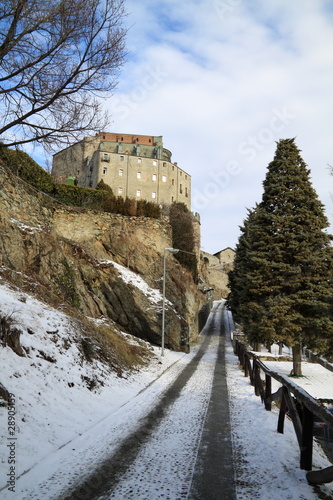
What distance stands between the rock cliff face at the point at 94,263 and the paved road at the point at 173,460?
8.30 meters

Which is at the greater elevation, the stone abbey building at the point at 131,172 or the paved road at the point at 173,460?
the stone abbey building at the point at 131,172

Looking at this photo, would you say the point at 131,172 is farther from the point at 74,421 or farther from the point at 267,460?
the point at 267,460

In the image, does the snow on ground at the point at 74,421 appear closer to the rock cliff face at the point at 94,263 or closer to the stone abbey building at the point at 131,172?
the rock cliff face at the point at 94,263

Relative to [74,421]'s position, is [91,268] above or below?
above

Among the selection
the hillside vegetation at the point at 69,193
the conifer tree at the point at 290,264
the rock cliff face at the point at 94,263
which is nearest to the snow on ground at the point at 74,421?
the rock cliff face at the point at 94,263

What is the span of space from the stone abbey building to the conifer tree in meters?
42.3

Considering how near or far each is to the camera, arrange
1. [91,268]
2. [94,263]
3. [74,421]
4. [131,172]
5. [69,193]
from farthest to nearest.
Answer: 1. [131,172]
2. [69,193]
3. [94,263]
4. [91,268]
5. [74,421]

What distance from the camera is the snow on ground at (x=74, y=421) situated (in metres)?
4.84

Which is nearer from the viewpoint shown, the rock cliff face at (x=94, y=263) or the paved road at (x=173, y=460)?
the paved road at (x=173, y=460)

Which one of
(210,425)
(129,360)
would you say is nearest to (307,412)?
(210,425)

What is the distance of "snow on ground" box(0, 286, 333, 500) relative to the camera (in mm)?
4844

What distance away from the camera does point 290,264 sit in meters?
20.5

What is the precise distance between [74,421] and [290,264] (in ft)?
53.9

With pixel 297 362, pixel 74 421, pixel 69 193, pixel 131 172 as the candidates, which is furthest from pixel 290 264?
pixel 131 172
